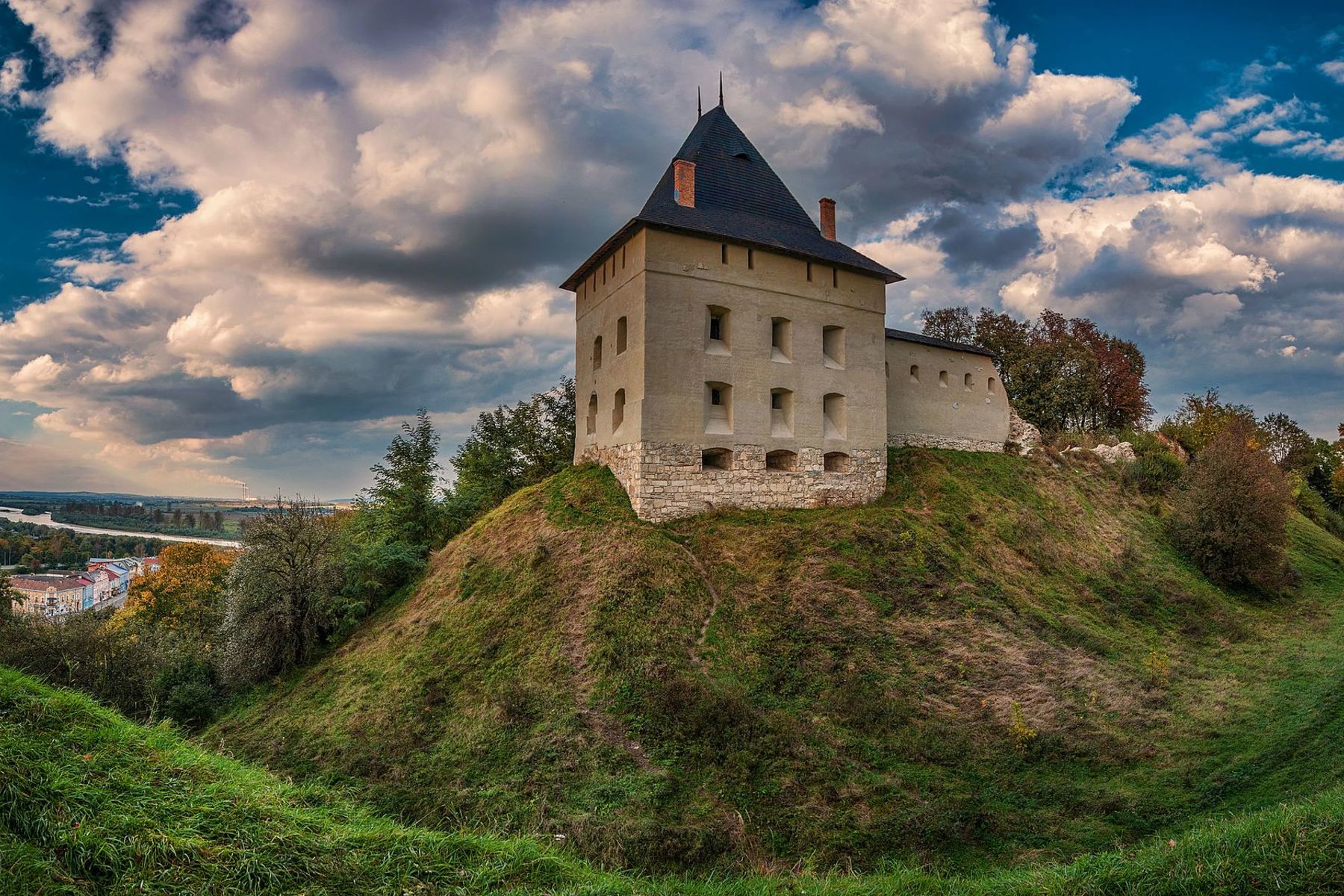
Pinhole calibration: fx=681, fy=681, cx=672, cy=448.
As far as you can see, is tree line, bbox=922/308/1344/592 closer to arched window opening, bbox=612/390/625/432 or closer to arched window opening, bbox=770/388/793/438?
arched window opening, bbox=770/388/793/438

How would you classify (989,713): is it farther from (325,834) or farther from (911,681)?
(325,834)

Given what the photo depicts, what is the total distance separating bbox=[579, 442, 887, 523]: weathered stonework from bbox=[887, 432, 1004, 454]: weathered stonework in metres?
2.92

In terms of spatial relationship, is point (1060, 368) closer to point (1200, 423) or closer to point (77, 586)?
point (1200, 423)

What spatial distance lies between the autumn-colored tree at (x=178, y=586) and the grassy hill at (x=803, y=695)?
16973 millimetres

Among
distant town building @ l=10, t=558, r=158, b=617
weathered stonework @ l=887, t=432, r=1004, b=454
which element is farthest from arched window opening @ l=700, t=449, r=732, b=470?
distant town building @ l=10, t=558, r=158, b=617

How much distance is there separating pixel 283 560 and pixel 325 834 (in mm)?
14499

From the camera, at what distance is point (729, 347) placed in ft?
59.8

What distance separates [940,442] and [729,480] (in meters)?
10.1

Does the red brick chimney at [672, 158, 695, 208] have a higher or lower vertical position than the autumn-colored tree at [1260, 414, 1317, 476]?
higher

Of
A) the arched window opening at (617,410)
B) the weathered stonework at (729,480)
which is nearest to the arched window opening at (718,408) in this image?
the weathered stonework at (729,480)

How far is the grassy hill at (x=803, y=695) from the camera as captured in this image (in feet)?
33.0

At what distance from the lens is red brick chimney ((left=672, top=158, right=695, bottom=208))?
18.9 meters

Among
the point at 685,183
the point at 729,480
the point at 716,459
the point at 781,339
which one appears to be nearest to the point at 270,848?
the point at 729,480

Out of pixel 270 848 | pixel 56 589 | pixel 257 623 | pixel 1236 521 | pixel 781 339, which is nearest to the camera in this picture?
pixel 270 848
